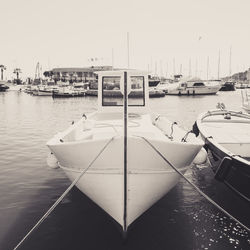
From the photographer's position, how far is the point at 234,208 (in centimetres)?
739

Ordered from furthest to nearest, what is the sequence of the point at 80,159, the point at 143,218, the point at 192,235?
the point at 143,218
the point at 192,235
the point at 80,159

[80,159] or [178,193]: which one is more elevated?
[80,159]

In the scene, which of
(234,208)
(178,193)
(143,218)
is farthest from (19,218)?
(234,208)

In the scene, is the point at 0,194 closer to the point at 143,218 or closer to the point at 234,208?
the point at 143,218

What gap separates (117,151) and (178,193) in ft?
12.7

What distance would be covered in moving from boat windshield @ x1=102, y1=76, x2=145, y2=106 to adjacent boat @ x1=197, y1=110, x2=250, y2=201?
2.50 m

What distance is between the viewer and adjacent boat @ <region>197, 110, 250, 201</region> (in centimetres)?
642

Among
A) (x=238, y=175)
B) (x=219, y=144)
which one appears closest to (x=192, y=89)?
(x=219, y=144)

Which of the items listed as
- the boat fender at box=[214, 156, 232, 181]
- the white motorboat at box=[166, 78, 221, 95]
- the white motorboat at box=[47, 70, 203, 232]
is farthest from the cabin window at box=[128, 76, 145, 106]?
the white motorboat at box=[166, 78, 221, 95]

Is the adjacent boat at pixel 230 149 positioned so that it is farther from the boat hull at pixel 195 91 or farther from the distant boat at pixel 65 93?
the boat hull at pixel 195 91

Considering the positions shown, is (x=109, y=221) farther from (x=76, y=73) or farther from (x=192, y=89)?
(x=76, y=73)

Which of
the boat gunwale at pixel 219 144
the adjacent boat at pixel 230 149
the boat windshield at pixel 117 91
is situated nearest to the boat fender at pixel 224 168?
the adjacent boat at pixel 230 149

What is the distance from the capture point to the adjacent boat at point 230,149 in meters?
6.42

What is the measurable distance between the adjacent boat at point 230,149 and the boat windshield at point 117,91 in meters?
2.50
